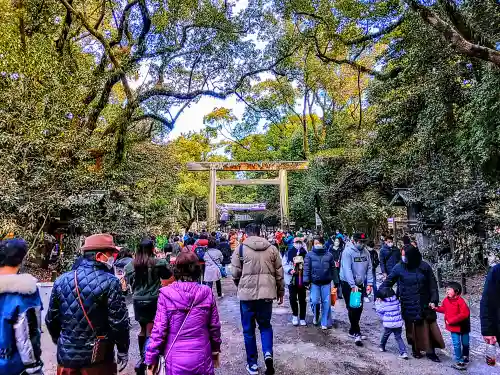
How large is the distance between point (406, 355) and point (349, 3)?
11103 millimetres

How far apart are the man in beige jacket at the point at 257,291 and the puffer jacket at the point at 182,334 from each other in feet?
5.29

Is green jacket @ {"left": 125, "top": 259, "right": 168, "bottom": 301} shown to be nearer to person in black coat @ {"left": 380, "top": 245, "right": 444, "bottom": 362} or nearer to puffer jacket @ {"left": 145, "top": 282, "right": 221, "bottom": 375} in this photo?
puffer jacket @ {"left": 145, "top": 282, "right": 221, "bottom": 375}

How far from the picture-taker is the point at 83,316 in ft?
8.18

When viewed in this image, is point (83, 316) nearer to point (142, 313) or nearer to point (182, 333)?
point (182, 333)

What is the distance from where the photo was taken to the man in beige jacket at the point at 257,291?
3900mm

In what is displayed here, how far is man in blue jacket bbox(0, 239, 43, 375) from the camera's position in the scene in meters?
2.32

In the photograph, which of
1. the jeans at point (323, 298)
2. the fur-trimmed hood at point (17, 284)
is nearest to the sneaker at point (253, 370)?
the jeans at point (323, 298)

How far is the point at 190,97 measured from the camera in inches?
512

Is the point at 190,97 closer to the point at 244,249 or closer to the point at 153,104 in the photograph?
the point at 153,104

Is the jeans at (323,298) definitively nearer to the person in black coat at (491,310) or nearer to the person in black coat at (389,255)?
the person in black coat at (389,255)

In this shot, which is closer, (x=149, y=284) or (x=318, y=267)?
(x=149, y=284)

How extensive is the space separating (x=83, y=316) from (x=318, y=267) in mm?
3650

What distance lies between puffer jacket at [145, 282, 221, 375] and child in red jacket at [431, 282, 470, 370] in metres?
3.09

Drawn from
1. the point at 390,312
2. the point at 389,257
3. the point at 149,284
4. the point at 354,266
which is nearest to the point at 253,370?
the point at 149,284
